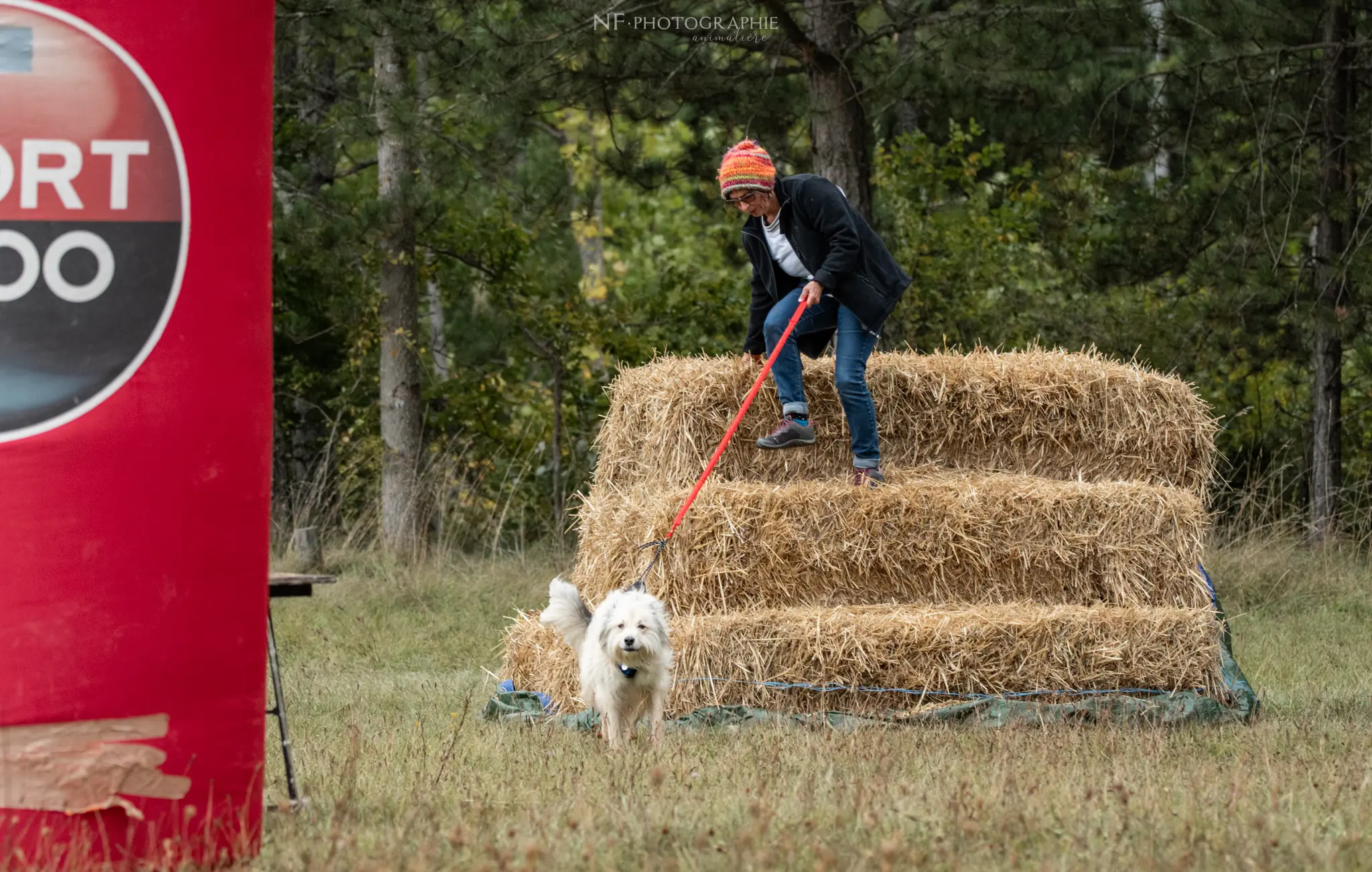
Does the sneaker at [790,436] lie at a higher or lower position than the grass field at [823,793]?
higher

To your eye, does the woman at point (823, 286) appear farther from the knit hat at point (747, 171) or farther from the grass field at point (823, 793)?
the grass field at point (823, 793)

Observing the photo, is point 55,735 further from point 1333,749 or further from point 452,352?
point 452,352

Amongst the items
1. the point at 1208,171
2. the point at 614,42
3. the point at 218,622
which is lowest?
the point at 218,622

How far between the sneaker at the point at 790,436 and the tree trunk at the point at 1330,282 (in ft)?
27.1

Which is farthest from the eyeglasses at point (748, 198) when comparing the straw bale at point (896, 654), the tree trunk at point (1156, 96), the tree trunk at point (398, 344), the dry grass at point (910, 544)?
the tree trunk at point (398, 344)

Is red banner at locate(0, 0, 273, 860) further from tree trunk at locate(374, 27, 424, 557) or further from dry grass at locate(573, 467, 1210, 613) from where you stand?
tree trunk at locate(374, 27, 424, 557)

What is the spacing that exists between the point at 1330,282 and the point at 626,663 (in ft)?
33.4

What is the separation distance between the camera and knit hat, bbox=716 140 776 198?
26.6 feet

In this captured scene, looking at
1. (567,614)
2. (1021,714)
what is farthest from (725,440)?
(1021,714)

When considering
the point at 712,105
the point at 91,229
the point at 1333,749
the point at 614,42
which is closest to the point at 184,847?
the point at 91,229

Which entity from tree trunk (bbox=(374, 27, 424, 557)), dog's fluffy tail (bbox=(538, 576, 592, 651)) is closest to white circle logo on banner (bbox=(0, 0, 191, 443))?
dog's fluffy tail (bbox=(538, 576, 592, 651))

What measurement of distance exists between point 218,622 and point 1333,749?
450 cm

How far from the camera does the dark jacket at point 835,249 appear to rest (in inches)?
319

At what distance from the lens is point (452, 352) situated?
2355 centimetres
